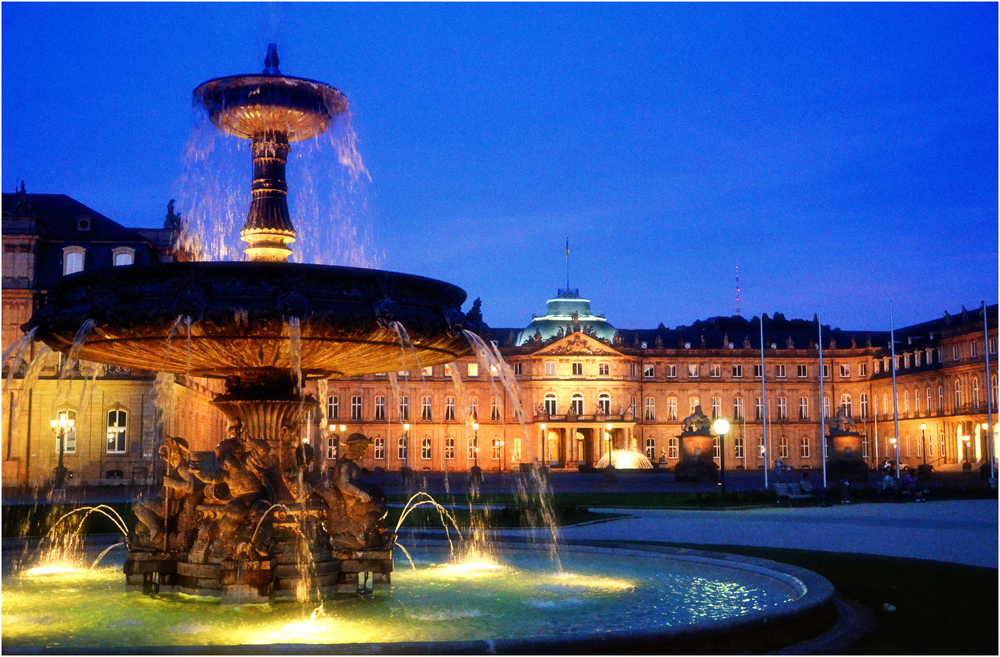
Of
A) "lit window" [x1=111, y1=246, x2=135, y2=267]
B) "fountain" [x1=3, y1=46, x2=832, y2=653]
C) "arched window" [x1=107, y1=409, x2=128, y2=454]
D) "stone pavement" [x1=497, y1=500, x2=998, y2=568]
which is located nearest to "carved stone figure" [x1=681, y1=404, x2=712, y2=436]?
"stone pavement" [x1=497, y1=500, x2=998, y2=568]

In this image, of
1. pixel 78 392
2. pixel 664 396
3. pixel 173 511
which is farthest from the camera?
pixel 664 396

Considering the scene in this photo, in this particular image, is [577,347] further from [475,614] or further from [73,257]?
[475,614]

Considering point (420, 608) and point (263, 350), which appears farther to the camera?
point (263, 350)

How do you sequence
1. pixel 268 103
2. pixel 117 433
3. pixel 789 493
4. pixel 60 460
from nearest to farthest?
pixel 268 103 → pixel 789 493 → pixel 60 460 → pixel 117 433

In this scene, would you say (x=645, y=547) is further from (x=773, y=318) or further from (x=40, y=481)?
(x=773, y=318)

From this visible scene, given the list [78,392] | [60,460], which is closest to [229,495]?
[60,460]

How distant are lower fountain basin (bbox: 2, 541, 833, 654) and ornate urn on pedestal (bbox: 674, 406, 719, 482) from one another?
37.5 m

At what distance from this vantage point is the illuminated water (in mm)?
8570

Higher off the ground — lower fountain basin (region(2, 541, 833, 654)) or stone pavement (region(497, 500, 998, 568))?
lower fountain basin (region(2, 541, 833, 654))

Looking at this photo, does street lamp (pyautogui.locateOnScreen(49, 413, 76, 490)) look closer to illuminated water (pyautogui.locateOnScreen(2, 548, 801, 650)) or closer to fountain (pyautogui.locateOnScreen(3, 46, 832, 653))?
illuminated water (pyautogui.locateOnScreen(2, 548, 801, 650))

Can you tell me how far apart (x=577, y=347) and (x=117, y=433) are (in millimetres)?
51742

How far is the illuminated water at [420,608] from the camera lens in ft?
28.1

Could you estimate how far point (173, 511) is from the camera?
437 inches

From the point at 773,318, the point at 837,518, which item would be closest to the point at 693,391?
the point at 773,318
